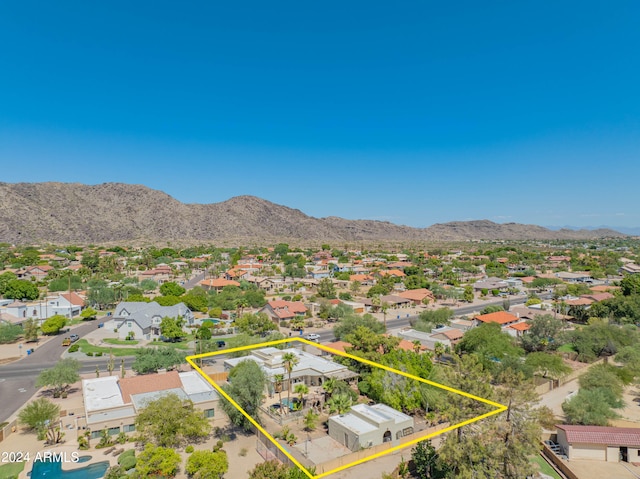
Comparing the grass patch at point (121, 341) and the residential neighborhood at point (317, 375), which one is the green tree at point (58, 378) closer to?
the residential neighborhood at point (317, 375)

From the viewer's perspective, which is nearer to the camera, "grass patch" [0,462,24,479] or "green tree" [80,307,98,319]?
"grass patch" [0,462,24,479]

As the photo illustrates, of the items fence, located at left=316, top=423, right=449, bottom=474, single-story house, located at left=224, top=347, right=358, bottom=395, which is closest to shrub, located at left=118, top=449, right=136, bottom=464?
fence, located at left=316, top=423, right=449, bottom=474

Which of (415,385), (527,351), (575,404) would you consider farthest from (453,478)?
(527,351)

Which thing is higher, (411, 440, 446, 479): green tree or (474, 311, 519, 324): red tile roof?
(474, 311, 519, 324): red tile roof

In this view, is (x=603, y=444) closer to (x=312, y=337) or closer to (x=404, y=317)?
(x=312, y=337)

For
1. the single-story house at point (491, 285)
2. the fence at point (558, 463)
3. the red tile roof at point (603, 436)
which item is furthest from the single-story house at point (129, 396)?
the single-story house at point (491, 285)

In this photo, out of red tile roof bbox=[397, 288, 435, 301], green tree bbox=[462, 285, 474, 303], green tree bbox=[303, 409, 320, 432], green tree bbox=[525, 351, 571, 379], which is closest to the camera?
green tree bbox=[303, 409, 320, 432]

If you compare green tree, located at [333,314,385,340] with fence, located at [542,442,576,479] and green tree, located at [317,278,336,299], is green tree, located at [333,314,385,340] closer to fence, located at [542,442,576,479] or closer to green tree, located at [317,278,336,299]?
fence, located at [542,442,576,479]
